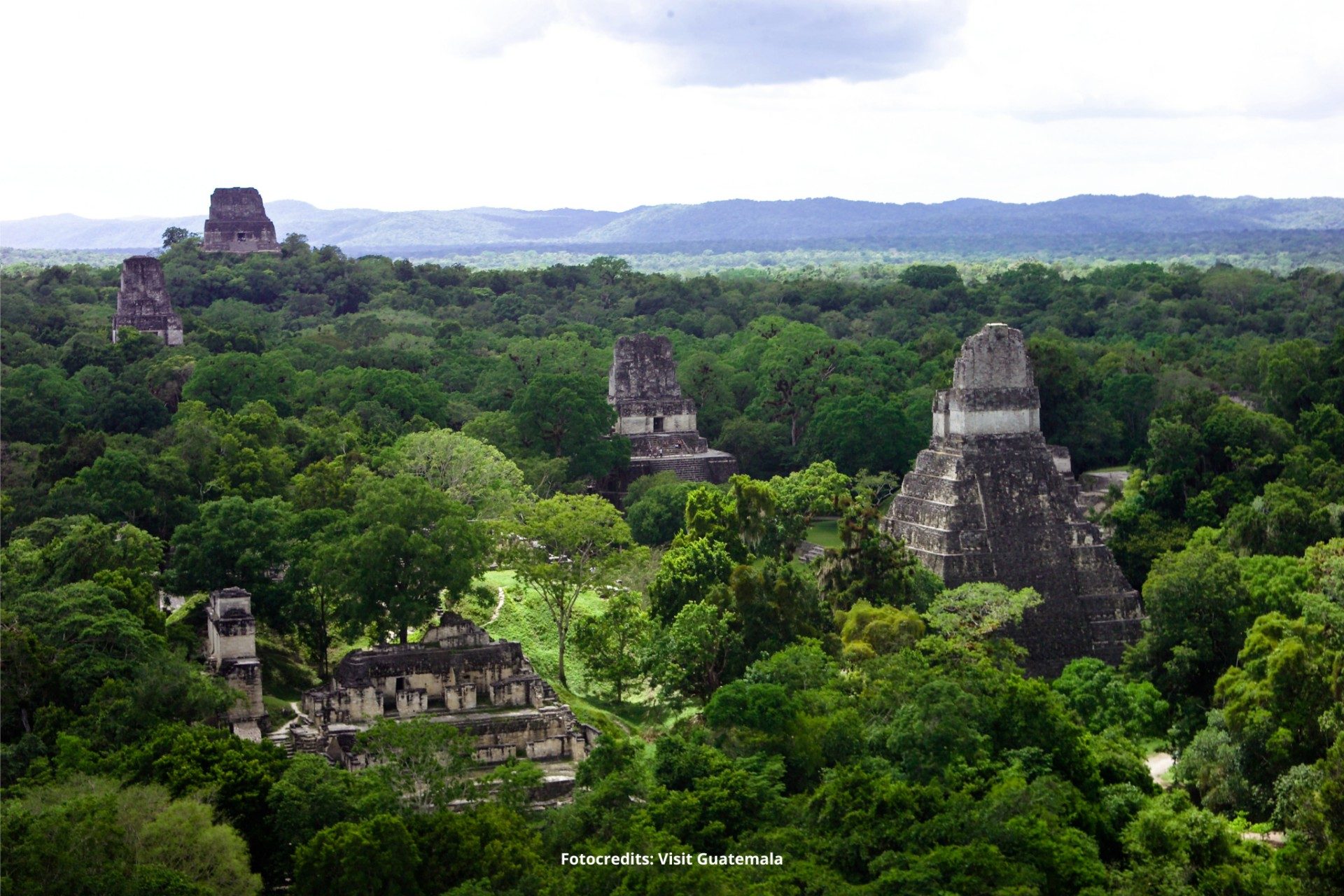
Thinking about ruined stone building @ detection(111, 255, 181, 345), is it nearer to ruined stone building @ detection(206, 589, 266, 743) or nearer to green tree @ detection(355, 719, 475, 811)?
ruined stone building @ detection(206, 589, 266, 743)

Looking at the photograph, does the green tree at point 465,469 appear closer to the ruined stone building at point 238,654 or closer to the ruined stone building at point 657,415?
the ruined stone building at point 657,415

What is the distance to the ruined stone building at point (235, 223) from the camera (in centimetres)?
8488

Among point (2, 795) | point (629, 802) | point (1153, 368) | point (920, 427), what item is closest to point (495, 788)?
point (629, 802)

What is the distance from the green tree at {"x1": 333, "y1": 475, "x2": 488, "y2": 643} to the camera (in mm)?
28781

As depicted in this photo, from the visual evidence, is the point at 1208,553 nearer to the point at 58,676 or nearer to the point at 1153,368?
the point at 58,676

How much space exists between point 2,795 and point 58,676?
3.73 m

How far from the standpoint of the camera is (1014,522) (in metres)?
33.9

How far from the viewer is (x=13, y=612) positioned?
86.9 feet

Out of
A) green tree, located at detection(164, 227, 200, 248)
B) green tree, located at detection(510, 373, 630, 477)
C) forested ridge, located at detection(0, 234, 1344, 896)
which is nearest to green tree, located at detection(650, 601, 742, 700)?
forested ridge, located at detection(0, 234, 1344, 896)

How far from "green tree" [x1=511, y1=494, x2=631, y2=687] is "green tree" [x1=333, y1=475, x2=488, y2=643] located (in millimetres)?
3066

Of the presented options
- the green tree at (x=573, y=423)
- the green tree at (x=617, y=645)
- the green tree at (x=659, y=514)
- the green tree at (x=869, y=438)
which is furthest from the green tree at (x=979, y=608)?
the green tree at (x=869, y=438)

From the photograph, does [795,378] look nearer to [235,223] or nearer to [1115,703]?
[1115,703]

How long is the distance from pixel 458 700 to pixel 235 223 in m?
63.0

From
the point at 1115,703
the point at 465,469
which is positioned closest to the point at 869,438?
the point at 465,469
